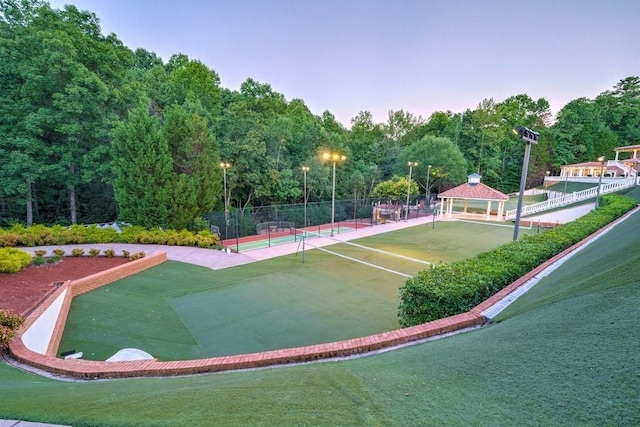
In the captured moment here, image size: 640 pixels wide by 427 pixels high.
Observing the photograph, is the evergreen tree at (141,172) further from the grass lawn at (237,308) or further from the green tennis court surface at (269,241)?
the grass lawn at (237,308)

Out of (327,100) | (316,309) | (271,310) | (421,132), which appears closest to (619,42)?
(316,309)

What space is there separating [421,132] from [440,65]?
28.5 m

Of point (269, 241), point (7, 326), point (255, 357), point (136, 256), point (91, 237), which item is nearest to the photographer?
point (255, 357)

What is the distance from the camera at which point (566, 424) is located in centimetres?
174

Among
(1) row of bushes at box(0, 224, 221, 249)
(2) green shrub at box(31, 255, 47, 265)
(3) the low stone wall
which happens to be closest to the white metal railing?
(1) row of bushes at box(0, 224, 221, 249)

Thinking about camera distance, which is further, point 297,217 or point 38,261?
point 297,217

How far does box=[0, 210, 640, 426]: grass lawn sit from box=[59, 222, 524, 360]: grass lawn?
294 centimetres

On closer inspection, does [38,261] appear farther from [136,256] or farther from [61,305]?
[61,305]

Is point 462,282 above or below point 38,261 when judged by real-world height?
above

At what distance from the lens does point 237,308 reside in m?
8.55

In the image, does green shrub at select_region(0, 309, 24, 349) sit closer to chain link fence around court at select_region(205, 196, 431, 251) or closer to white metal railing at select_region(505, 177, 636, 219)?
chain link fence around court at select_region(205, 196, 431, 251)

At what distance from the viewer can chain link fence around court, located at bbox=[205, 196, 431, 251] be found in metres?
20.2

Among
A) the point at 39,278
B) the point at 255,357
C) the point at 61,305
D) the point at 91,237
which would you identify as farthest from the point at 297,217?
the point at 255,357

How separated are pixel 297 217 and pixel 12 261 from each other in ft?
54.5
